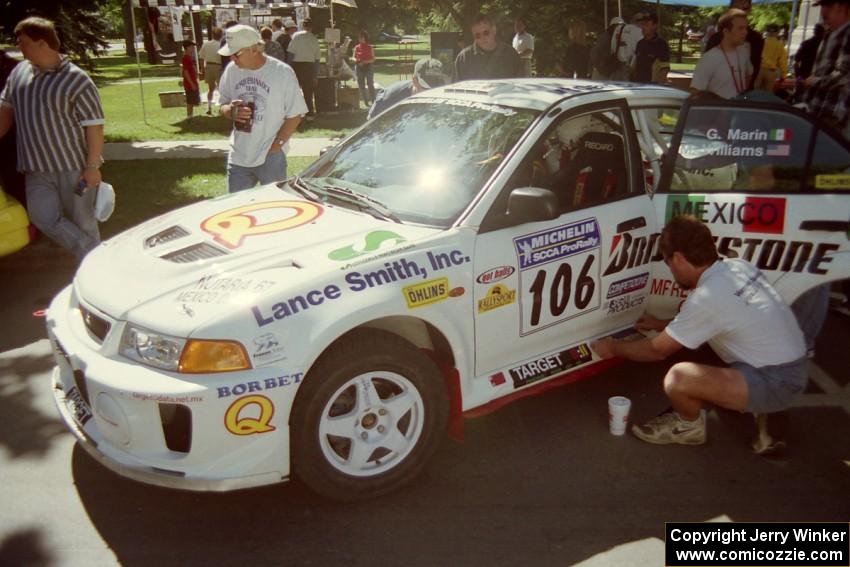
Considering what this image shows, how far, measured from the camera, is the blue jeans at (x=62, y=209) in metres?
5.49

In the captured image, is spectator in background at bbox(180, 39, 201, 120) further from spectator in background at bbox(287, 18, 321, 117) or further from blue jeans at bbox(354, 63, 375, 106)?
blue jeans at bbox(354, 63, 375, 106)

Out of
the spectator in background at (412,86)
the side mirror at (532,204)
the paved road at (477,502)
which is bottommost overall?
the paved road at (477,502)

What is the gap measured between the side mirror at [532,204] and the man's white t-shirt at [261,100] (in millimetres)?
2913

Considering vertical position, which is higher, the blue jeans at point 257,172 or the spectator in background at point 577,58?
the spectator in background at point 577,58

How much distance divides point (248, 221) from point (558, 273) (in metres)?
1.57

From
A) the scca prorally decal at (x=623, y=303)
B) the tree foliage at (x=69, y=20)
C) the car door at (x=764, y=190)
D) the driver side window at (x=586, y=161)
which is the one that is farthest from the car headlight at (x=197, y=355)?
the tree foliage at (x=69, y=20)

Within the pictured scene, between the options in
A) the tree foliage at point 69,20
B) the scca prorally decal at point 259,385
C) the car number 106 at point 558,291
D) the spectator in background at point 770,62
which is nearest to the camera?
the scca prorally decal at point 259,385

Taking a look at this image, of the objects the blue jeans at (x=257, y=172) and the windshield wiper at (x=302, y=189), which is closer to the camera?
the windshield wiper at (x=302, y=189)

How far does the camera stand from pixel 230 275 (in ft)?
10.5

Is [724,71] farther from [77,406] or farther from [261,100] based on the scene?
[77,406]

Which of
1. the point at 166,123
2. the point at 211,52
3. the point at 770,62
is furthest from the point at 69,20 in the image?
the point at 770,62

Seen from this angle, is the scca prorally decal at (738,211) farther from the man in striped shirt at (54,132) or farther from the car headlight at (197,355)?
the man in striped shirt at (54,132)

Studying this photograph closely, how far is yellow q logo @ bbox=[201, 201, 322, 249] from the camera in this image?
362cm

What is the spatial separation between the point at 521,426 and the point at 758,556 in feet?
4.37
